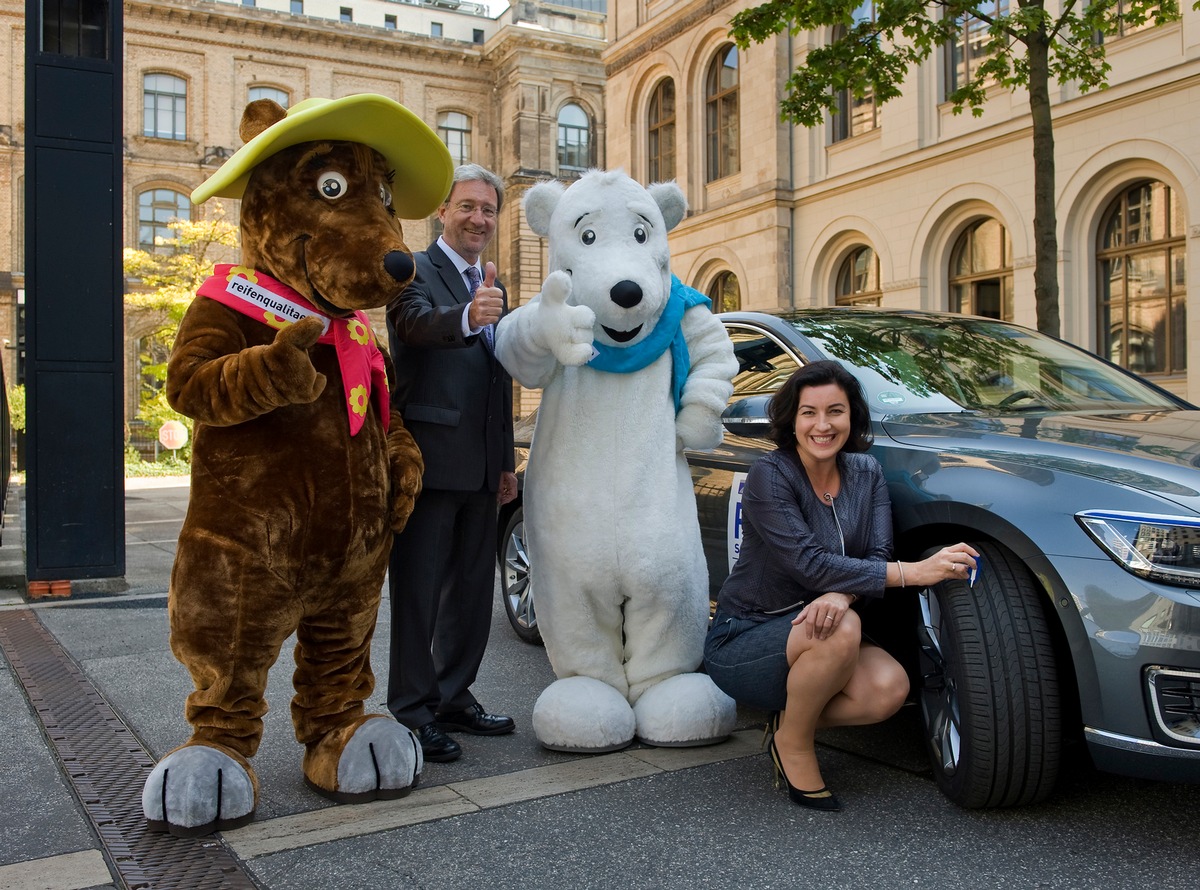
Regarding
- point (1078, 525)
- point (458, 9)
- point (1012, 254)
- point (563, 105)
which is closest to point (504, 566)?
point (1078, 525)

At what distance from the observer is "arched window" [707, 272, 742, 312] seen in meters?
24.2

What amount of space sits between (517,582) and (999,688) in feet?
10.4

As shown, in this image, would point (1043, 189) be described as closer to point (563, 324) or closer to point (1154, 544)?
point (563, 324)

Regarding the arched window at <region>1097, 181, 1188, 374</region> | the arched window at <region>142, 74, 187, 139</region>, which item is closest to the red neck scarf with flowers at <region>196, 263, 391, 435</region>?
the arched window at <region>1097, 181, 1188, 374</region>

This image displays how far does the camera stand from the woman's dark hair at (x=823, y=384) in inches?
137

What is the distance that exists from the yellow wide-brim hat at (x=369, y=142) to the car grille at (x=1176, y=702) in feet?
8.20

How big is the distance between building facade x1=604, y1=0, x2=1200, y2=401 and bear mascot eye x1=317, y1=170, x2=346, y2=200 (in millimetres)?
11200

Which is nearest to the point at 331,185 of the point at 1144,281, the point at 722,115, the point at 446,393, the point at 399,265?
the point at 399,265

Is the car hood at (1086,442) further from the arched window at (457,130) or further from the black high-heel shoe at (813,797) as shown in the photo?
the arched window at (457,130)

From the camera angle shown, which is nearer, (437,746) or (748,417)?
(437,746)

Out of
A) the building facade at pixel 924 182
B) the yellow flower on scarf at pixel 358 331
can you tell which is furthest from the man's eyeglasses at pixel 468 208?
the building facade at pixel 924 182

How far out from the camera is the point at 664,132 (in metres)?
26.2

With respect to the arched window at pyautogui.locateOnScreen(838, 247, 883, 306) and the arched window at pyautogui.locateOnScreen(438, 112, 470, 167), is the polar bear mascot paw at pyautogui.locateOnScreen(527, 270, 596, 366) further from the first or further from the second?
the arched window at pyautogui.locateOnScreen(438, 112, 470, 167)

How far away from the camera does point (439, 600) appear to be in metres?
4.08
